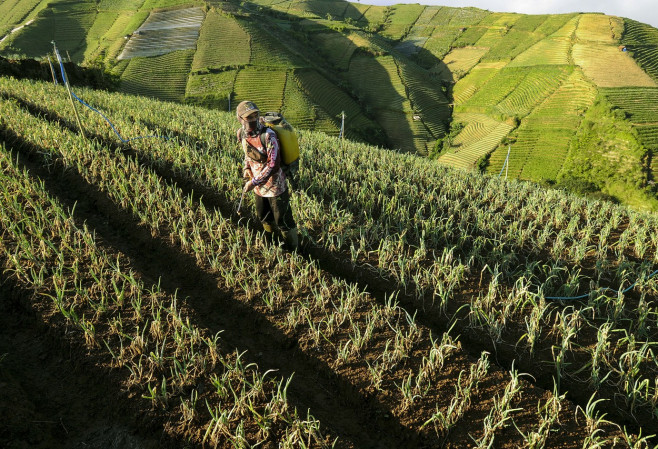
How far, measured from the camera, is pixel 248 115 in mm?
4145

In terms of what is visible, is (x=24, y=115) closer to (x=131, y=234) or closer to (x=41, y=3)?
(x=131, y=234)

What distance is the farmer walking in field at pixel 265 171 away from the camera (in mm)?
4305

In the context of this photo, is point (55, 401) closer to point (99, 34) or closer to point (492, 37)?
point (99, 34)

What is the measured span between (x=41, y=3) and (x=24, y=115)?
89.0 meters

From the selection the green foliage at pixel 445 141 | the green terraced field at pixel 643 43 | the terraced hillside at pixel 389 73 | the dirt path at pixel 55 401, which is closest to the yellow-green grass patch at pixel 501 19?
the terraced hillside at pixel 389 73

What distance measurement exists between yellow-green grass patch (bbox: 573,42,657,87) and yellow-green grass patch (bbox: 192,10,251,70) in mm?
56844

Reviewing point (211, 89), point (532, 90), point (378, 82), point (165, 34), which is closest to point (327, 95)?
point (378, 82)

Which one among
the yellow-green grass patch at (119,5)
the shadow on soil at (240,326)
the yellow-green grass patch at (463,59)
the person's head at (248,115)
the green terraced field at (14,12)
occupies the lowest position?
the yellow-green grass patch at (463,59)

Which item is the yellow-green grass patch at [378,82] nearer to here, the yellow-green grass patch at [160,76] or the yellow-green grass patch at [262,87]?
the yellow-green grass patch at [262,87]

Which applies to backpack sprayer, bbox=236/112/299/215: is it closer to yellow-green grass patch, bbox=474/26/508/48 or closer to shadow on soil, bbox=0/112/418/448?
shadow on soil, bbox=0/112/418/448

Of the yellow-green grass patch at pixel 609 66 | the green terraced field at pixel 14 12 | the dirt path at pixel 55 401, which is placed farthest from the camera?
the green terraced field at pixel 14 12

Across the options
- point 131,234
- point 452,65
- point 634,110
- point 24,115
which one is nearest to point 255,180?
point 131,234

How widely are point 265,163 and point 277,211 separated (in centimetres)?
70

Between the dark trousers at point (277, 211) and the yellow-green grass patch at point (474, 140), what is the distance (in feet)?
155
